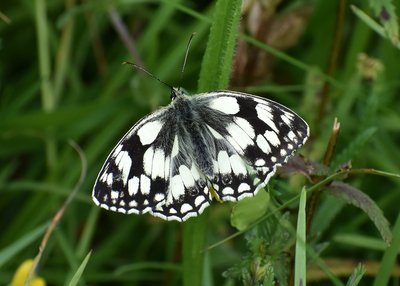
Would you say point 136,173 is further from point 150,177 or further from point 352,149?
point 352,149

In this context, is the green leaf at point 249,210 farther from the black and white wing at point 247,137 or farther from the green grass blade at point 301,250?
the green grass blade at point 301,250

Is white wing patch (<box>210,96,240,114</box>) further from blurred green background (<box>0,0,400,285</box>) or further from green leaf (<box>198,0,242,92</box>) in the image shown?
blurred green background (<box>0,0,400,285</box>)

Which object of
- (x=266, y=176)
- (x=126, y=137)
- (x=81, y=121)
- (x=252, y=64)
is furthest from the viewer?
(x=81, y=121)

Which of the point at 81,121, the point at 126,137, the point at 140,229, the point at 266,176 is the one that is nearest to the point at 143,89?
the point at 81,121

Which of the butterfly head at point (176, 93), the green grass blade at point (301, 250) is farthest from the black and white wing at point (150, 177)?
the green grass blade at point (301, 250)

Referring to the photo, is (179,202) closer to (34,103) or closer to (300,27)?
(300,27)

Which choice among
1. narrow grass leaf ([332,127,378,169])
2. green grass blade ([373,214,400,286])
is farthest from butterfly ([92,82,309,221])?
green grass blade ([373,214,400,286])
